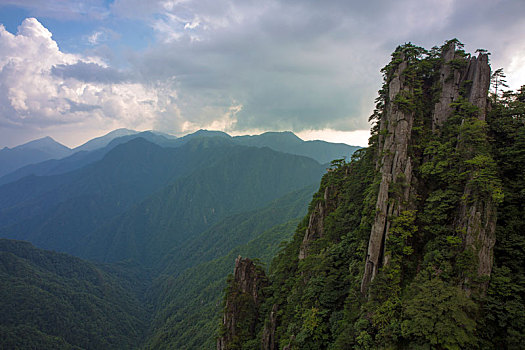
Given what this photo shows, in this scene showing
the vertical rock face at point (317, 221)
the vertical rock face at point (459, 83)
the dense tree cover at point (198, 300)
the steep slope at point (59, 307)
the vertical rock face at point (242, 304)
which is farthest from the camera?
the steep slope at point (59, 307)

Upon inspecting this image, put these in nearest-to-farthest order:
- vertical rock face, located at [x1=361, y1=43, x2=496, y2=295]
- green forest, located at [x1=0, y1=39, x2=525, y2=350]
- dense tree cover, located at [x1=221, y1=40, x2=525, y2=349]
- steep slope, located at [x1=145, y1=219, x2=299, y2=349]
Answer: dense tree cover, located at [x1=221, y1=40, x2=525, y2=349] < green forest, located at [x1=0, y1=39, x2=525, y2=350] < vertical rock face, located at [x1=361, y1=43, x2=496, y2=295] < steep slope, located at [x1=145, y1=219, x2=299, y2=349]

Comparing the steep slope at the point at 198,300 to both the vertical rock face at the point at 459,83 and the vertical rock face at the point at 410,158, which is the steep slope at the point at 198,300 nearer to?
the vertical rock face at the point at 410,158

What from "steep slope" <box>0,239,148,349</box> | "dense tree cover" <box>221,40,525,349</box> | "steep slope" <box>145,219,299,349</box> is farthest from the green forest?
"steep slope" <box>0,239,148,349</box>

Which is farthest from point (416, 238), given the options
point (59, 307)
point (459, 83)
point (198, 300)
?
point (59, 307)

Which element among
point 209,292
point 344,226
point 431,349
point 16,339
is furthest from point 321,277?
point 16,339

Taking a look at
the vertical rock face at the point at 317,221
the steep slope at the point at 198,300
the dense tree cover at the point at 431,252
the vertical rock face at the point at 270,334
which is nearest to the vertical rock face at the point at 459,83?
the dense tree cover at the point at 431,252

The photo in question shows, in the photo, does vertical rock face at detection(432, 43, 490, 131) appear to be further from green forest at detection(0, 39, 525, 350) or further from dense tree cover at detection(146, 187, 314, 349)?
dense tree cover at detection(146, 187, 314, 349)
